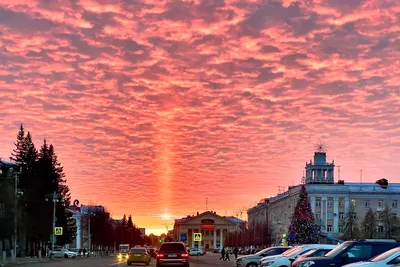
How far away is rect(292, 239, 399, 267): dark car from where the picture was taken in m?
20.4

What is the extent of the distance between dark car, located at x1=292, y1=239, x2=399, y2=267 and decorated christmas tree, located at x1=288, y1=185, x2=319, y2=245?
47.1 meters

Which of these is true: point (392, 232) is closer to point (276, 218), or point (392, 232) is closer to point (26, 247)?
point (276, 218)

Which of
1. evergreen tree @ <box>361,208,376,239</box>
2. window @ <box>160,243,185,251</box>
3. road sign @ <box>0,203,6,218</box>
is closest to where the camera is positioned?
window @ <box>160,243,185,251</box>

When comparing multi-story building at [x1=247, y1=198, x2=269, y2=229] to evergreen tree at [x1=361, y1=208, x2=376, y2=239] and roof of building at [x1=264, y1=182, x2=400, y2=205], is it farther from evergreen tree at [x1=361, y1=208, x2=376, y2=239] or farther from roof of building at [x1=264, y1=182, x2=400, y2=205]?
evergreen tree at [x1=361, y1=208, x2=376, y2=239]

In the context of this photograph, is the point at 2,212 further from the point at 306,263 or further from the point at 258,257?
the point at 306,263

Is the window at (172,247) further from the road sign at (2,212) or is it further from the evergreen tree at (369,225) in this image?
the evergreen tree at (369,225)

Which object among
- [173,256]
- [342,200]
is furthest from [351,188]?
[173,256]

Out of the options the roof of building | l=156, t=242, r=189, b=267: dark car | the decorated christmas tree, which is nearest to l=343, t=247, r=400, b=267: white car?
l=156, t=242, r=189, b=267: dark car

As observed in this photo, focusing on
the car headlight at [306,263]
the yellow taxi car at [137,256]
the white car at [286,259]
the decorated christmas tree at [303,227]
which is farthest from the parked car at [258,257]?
the decorated christmas tree at [303,227]

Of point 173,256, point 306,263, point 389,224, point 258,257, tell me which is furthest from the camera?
point 389,224

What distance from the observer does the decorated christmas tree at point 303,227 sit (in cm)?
6725

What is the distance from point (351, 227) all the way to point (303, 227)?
1635 inches

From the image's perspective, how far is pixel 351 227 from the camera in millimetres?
105812

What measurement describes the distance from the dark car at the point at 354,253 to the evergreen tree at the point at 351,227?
86919 mm
